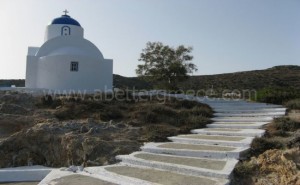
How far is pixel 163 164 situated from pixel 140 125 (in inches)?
186

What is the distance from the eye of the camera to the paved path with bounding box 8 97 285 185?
6.74 m

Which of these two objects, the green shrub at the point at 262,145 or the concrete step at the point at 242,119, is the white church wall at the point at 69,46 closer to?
the concrete step at the point at 242,119

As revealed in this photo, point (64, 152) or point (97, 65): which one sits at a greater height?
point (97, 65)

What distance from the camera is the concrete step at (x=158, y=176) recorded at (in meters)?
6.45

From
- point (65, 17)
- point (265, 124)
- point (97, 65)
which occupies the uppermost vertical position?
point (65, 17)

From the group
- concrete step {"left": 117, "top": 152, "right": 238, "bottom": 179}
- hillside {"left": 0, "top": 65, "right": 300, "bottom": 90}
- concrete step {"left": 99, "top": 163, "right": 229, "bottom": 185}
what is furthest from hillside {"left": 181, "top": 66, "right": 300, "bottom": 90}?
concrete step {"left": 99, "top": 163, "right": 229, "bottom": 185}

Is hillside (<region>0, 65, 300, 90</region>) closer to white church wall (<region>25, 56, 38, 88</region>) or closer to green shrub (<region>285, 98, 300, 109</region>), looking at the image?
white church wall (<region>25, 56, 38, 88</region>)

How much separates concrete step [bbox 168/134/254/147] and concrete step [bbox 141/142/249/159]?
0.35 meters

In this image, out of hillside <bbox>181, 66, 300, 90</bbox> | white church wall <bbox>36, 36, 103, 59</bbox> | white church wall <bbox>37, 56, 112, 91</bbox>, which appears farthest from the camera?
hillside <bbox>181, 66, 300, 90</bbox>

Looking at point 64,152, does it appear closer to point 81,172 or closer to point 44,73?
point 81,172

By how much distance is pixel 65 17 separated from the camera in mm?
25016

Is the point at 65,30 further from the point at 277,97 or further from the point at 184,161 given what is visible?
the point at 184,161

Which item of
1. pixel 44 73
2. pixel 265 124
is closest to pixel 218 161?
pixel 265 124

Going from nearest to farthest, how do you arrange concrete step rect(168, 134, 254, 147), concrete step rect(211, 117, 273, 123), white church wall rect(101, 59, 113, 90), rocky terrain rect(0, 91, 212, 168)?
1. concrete step rect(168, 134, 254, 147)
2. rocky terrain rect(0, 91, 212, 168)
3. concrete step rect(211, 117, 273, 123)
4. white church wall rect(101, 59, 113, 90)
